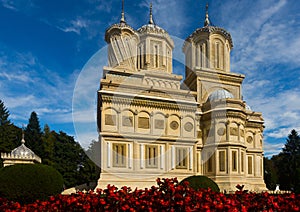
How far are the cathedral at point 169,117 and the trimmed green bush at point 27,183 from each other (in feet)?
24.7

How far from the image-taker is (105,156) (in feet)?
65.1

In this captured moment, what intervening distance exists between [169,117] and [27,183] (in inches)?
491

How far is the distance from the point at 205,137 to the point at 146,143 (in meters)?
5.84

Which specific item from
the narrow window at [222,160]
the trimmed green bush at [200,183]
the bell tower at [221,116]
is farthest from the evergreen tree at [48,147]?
the trimmed green bush at [200,183]

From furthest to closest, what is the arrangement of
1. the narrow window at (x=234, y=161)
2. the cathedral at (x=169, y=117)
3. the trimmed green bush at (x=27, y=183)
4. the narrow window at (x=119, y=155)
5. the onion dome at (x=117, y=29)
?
the onion dome at (x=117, y=29), the narrow window at (x=234, y=161), the cathedral at (x=169, y=117), the narrow window at (x=119, y=155), the trimmed green bush at (x=27, y=183)

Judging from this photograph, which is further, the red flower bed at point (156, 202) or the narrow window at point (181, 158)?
the narrow window at point (181, 158)

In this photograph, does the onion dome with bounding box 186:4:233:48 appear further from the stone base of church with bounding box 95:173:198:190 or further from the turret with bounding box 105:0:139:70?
the stone base of church with bounding box 95:173:198:190

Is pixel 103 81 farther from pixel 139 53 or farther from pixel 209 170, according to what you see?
pixel 209 170

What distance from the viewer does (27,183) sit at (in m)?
11.8

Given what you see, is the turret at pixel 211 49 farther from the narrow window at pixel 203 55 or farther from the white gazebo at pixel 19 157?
the white gazebo at pixel 19 157

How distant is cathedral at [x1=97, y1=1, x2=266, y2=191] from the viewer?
2056 cm

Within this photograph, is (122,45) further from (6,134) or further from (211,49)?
(6,134)

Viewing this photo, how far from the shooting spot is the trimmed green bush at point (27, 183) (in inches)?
462

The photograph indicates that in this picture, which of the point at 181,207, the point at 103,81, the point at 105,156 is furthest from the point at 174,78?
the point at 181,207
